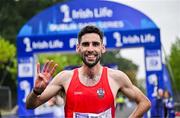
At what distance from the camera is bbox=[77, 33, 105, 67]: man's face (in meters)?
4.10

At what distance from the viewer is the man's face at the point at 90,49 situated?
4.10 meters

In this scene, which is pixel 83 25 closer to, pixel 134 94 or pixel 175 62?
pixel 134 94

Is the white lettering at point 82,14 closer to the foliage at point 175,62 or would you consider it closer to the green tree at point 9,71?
the green tree at point 9,71

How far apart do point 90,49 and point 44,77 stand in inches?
16.2

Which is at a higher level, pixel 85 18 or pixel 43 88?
pixel 85 18

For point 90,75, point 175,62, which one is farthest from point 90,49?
point 175,62

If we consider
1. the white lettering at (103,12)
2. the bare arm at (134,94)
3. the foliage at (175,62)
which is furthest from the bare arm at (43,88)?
the foliage at (175,62)

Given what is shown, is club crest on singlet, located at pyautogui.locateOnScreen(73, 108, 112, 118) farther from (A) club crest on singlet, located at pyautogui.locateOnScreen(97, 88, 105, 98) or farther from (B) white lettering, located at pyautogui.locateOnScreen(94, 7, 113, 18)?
(B) white lettering, located at pyautogui.locateOnScreen(94, 7, 113, 18)

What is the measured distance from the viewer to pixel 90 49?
→ 4.09 meters

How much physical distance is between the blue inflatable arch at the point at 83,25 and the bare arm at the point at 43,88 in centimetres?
1361

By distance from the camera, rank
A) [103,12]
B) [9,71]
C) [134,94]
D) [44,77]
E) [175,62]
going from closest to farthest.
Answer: [44,77]
[134,94]
[103,12]
[9,71]
[175,62]

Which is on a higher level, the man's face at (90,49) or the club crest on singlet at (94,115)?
the man's face at (90,49)

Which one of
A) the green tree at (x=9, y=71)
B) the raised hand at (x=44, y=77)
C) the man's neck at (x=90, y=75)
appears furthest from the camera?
the green tree at (x=9, y=71)

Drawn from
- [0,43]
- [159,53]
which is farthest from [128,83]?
[0,43]
